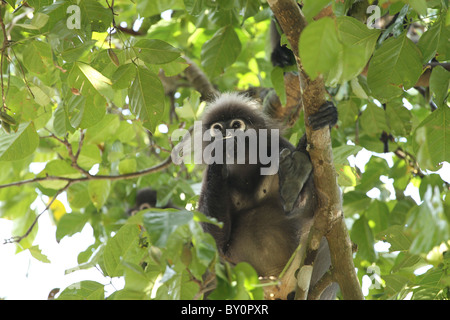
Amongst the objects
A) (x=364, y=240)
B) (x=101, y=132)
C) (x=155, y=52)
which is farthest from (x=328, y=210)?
(x=101, y=132)

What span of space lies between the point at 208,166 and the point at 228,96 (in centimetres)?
65

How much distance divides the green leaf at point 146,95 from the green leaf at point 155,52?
2.2 inches

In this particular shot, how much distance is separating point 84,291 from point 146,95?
831mm

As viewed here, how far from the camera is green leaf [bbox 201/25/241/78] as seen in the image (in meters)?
2.95

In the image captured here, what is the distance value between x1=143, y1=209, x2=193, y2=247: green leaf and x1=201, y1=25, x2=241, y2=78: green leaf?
1727 millimetres

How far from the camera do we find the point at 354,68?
4.19 ft

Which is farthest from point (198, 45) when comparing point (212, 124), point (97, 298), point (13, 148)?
point (97, 298)

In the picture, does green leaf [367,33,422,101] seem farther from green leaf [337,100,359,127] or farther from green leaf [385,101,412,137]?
green leaf [337,100,359,127]

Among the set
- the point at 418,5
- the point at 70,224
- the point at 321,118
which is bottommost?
the point at 70,224

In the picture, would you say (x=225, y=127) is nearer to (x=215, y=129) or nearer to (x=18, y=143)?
(x=215, y=129)

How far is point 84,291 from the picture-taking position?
1.97 meters

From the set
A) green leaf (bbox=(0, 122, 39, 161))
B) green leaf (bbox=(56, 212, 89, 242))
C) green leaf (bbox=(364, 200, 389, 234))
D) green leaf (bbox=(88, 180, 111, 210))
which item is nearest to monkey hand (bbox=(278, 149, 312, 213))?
green leaf (bbox=(0, 122, 39, 161))

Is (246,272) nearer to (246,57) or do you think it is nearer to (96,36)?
(96,36)

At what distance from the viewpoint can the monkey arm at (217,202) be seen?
9.78 ft
